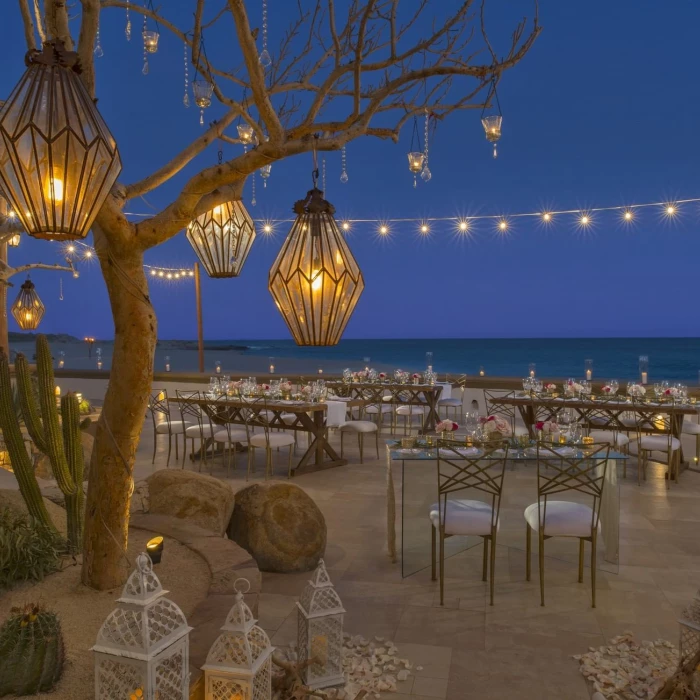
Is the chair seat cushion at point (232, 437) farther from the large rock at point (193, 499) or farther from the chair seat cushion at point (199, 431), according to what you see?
the large rock at point (193, 499)

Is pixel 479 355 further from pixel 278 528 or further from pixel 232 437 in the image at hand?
pixel 278 528

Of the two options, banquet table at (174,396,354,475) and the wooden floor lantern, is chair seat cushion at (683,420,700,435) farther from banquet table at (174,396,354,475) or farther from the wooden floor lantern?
the wooden floor lantern

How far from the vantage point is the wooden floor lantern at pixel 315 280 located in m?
1.50

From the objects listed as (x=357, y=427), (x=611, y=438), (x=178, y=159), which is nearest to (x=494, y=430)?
(x=178, y=159)

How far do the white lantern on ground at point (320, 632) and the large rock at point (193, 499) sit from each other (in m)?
1.45

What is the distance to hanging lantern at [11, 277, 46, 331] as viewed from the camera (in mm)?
6723

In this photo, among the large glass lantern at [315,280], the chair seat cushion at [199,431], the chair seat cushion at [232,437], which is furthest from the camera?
the chair seat cushion at [199,431]

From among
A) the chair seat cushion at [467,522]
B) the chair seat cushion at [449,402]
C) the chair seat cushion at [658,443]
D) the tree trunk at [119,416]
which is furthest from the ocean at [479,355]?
the tree trunk at [119,416]

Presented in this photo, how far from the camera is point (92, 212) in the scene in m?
1.30

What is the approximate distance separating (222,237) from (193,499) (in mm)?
2136

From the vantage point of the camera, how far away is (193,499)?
3.97m

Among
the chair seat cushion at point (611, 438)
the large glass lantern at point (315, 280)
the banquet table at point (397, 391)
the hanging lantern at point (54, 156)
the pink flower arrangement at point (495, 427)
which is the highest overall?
the hanging lantern at point (54, 156)

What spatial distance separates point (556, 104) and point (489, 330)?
15.5m

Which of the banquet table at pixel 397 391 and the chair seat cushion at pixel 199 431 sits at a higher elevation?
the banquet table at pixel 397 391
